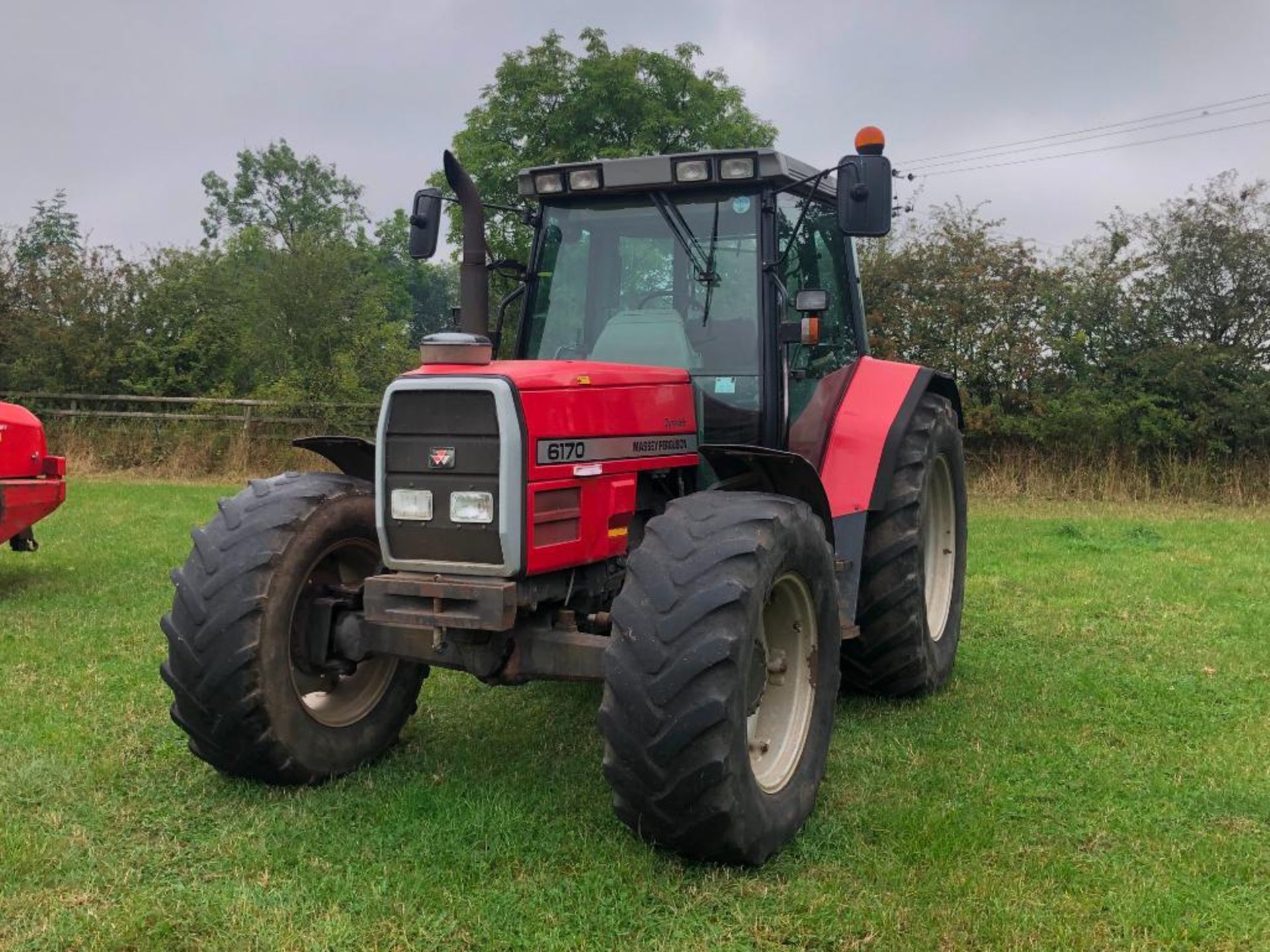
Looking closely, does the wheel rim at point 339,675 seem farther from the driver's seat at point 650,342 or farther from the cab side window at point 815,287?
the cab side window at point 815,287

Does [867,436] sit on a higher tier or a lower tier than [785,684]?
higher

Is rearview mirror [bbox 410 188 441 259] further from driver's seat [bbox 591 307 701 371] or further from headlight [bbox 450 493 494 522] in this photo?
headlight [bbox 450 493 494 522]

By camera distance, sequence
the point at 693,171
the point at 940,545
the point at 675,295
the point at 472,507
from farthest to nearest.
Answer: the point at 940,545 → the point at 675,295 → the point at 693,171 → the point at 472,507

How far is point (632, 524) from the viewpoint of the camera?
388 cm

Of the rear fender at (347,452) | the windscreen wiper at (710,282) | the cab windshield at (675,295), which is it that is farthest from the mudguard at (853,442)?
the rear fender at (347,452)

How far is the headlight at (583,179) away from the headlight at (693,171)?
1.21 feet

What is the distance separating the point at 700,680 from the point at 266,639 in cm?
156

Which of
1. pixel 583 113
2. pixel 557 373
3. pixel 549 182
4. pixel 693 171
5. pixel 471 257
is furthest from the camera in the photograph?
pixel 583 113

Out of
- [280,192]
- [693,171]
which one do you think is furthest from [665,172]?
[280,192]

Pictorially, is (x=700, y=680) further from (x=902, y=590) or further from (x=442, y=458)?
(x=902, y=590)

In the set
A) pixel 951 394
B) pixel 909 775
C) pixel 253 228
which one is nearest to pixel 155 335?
pixel 951 394

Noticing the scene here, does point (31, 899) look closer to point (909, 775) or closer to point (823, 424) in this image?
point (909, 775)

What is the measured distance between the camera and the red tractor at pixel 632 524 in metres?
2.96

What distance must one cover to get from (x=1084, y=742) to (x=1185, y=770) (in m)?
0.41
